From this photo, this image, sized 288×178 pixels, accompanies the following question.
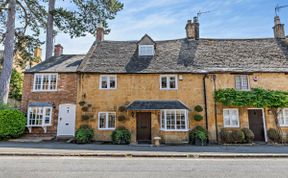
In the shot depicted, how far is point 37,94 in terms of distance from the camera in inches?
655

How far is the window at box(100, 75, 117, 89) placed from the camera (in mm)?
16188

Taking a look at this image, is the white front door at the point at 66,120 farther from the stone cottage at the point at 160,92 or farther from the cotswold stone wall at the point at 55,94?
the cotswold stone wall at the point at 55,94

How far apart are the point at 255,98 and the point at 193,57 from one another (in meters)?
6.32

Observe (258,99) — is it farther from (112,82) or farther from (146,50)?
(112,82)

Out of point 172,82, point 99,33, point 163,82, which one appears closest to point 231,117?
point 172,82

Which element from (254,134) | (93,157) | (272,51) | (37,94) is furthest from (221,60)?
(37,94)

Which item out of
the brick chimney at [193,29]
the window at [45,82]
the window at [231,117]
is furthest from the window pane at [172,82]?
the window at [45,82]

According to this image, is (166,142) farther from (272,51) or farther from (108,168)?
(272,51)

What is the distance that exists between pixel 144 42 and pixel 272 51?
12337mm

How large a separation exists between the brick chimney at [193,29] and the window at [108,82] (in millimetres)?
9773

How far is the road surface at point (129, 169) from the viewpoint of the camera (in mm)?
6633

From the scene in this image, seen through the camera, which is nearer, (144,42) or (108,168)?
(108,168)

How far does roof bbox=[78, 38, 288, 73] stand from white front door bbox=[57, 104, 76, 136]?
3.62m

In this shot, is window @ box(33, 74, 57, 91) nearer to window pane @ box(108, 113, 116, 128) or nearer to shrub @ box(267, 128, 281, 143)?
window pane @ box(108, 113, 116, 128)
